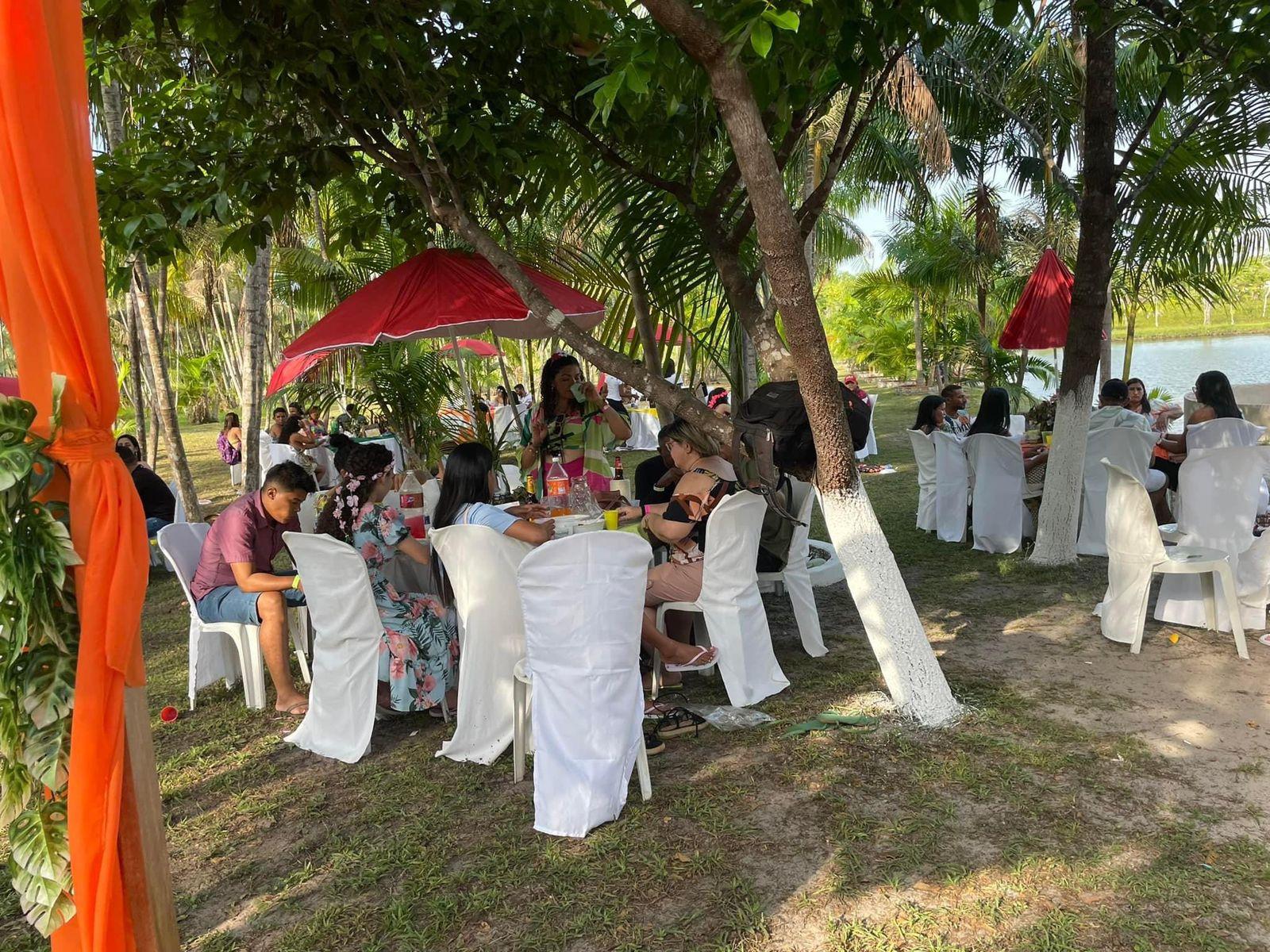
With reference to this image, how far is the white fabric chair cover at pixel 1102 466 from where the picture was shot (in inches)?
264

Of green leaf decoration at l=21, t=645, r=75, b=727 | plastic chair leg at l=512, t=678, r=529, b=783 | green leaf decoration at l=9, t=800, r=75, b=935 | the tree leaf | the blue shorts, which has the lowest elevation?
plastic chair leg at l=512, t=678, r=529, b=783

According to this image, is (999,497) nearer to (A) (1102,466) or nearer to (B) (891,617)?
(A) (1102,466)

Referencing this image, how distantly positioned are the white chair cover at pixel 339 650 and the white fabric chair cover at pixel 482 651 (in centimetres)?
38

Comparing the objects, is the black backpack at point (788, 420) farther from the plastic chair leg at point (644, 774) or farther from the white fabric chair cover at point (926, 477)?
the white fabric chair cover at point (926, 477)

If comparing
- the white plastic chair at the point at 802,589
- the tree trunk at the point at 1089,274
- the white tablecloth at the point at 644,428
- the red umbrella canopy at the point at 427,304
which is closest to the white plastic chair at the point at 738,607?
the white plastic chair at the point at 802,589

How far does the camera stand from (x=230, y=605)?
4.72 meters

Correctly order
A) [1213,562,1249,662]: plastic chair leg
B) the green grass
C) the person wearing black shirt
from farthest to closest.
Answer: the person wearing black shirt → [1213,562,1249,662]: plastic chair leg → the green grass

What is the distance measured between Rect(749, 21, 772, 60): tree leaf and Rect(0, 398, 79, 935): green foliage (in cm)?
218

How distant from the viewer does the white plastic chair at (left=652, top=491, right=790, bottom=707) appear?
4383 mm

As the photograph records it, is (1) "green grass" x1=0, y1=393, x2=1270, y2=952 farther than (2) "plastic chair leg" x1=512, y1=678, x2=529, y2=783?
No

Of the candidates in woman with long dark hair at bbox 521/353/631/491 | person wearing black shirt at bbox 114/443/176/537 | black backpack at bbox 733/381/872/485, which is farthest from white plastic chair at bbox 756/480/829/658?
person wearing black shirt at bbox 114/443/176/537

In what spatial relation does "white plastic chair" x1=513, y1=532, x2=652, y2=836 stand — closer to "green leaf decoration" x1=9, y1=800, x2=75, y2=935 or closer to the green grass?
the green grass

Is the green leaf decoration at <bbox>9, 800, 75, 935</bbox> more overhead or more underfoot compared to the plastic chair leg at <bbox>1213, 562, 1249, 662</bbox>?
more overhead

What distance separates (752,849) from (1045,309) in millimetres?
8329
